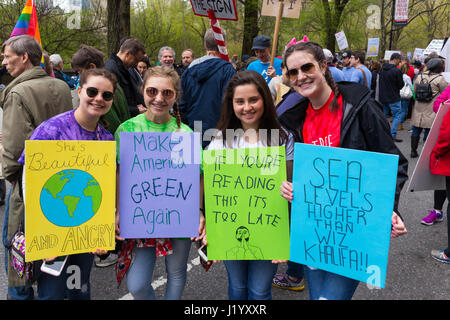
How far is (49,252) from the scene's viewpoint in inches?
69.0

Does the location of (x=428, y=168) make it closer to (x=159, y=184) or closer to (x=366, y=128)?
(x=366, y=128)

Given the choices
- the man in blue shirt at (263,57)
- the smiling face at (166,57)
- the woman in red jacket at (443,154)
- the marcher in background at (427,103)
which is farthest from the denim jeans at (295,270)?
the marcher in background at (427,103)

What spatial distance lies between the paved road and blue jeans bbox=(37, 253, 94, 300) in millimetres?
617

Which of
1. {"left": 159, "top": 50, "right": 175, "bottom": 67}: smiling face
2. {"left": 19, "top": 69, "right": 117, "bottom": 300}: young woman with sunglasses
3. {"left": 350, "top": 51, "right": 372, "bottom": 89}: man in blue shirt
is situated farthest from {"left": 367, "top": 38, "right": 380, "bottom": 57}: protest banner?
{"left": 19, "top": 69, "right": 117, "bottom": 300}: young woman with sunglasses

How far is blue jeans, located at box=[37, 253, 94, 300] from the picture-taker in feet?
6.51

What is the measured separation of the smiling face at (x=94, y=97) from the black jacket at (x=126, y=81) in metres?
1.55

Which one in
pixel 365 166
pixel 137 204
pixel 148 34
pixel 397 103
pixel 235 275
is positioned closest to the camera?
pixel 365 166

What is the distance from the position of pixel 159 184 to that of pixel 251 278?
0.73m

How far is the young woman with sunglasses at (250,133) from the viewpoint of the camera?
75.5 inches

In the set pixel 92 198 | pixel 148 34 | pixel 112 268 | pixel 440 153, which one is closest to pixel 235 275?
pixel 92 198

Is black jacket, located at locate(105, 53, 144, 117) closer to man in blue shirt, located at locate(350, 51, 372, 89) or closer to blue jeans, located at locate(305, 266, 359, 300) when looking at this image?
blue jeans, located at locate(305, 266, 359, 300)
